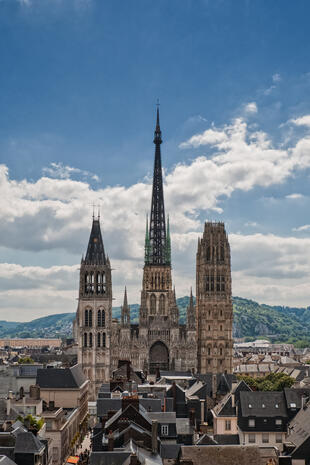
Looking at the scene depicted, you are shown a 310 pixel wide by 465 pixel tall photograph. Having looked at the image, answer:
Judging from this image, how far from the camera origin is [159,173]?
192750mm

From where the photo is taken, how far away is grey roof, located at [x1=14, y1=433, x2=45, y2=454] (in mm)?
63703

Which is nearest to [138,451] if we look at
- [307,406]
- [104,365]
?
[307,406]

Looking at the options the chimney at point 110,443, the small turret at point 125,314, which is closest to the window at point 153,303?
the small turret at point 125,314

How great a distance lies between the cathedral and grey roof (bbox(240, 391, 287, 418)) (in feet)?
222

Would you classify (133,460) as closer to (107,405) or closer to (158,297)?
(107,405)

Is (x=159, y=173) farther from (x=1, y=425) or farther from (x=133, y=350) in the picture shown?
(x=1, y=425)

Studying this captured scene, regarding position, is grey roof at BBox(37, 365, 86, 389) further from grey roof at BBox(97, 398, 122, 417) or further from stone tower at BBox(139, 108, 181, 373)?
stone tower at BBox(139, 108, 181, 373)

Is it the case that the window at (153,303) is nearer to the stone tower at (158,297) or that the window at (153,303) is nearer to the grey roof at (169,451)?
the stone tower at (158,297)

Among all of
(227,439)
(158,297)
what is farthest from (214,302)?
(227,439)

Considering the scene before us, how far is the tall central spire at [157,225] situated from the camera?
185375mm

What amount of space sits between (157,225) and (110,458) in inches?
5275

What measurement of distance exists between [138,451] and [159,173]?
138025mm

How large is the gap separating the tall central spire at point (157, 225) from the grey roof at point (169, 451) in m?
116

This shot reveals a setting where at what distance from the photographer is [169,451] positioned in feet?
224
